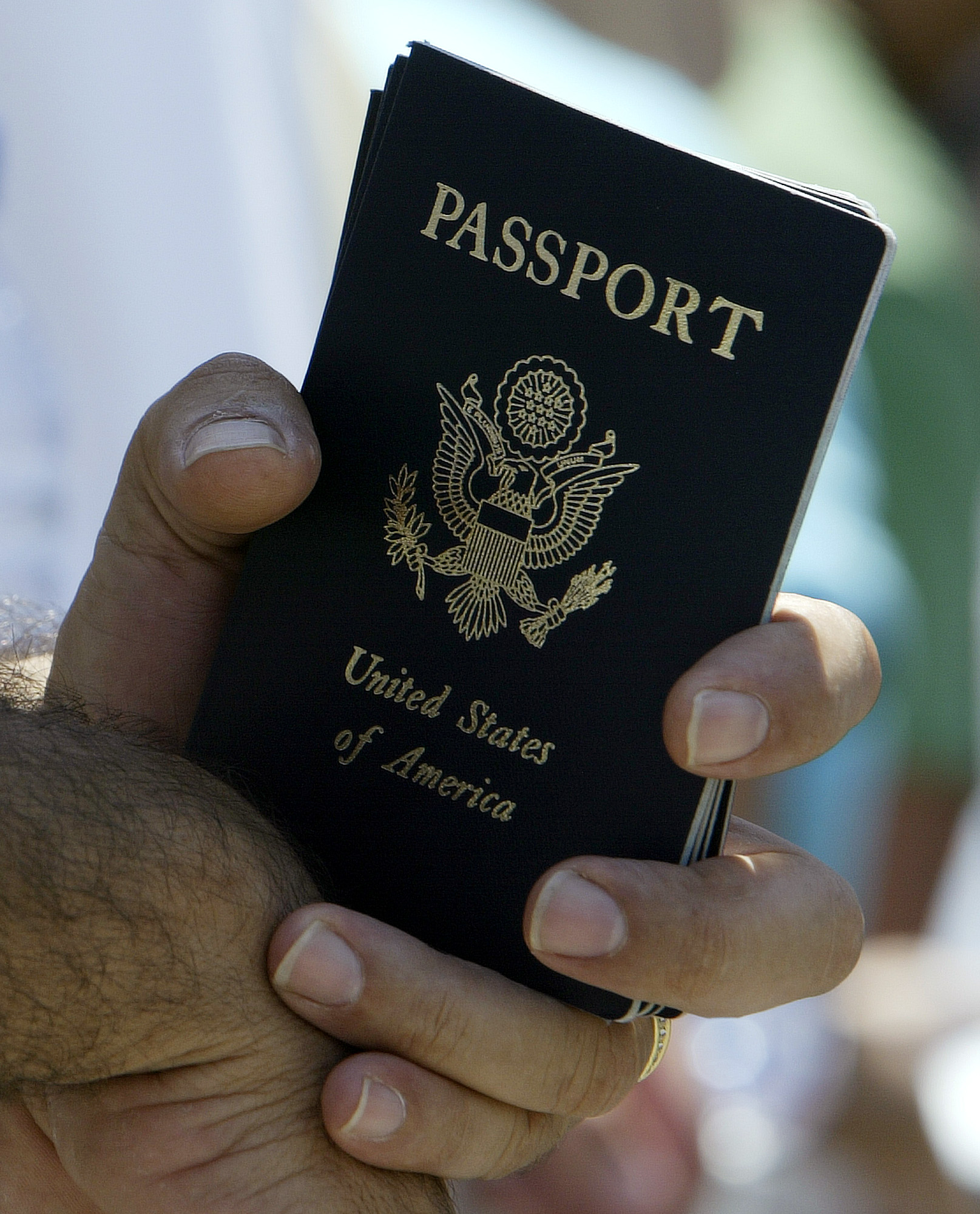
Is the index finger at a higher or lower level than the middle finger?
higher

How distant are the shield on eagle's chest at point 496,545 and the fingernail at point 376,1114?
13.8 inches

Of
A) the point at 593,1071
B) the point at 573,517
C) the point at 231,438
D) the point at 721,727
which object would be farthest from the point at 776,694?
the point at 231,438

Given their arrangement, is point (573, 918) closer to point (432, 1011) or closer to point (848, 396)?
point (432, 1011)

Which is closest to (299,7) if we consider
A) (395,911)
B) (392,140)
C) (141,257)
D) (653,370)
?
(141,257)

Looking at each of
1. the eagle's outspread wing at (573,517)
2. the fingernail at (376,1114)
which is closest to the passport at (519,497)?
the eagle's outspread wing at (573,517)

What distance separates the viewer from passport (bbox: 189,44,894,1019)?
0.70 m

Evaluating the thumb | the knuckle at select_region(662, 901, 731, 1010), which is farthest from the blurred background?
the knuckle at select_region(662, 901, 731, 1010)

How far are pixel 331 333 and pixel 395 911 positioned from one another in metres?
0.42

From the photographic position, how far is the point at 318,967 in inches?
28.0

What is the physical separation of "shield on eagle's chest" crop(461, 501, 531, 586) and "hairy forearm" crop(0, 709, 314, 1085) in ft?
0.76

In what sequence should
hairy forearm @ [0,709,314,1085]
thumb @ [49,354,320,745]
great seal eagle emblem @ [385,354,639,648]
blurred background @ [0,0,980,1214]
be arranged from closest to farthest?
hairy forearm @ [0,709,314,1085] < great seal eagle emblem @ [385,354,639,648] < thumb @ [49,354,320,745] < blurred background @ [0,0,980,1214]

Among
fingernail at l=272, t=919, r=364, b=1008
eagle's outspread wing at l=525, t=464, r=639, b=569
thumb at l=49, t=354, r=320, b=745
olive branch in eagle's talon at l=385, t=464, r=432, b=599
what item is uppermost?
eagle's outspread wing at l=525, t=464, r=639, b=569

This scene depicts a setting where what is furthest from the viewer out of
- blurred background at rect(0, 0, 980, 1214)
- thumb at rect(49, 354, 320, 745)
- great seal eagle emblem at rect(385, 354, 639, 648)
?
blurred background at rect(0, 0, 980, 1214)

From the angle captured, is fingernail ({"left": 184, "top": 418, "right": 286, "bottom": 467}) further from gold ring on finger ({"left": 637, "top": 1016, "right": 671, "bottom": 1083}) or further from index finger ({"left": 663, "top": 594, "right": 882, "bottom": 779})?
gold ring on finger ({"left": 637, "top": 1016, "right": 671, "bottom": 1083})
